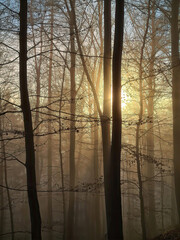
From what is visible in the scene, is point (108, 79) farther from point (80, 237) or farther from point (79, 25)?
point (80, 237)

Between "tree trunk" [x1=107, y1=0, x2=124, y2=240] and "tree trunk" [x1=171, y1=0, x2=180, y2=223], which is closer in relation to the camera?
"tree trunk" [x1=107, y1=0, x2=124, y2=240]

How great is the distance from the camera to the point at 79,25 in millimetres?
8359

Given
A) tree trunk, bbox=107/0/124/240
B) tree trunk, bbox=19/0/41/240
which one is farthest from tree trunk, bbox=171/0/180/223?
tree trunk, bbox=19/0/41/240

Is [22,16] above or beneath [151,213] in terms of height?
above

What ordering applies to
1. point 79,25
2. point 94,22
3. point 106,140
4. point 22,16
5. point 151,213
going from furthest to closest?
point 151,213 < point 94,22 < point 79,25 < point 106,140 < point 22,16

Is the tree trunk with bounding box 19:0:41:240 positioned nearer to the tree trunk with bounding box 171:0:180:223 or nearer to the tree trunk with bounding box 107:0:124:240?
the tree trunk with bounding box 107:0:124:240

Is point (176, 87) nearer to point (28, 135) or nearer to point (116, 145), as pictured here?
→ point (116, 145)

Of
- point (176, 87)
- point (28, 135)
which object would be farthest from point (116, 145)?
point (176, 87)

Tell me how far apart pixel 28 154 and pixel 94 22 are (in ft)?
22.9

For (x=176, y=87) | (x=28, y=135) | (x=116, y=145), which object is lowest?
(x=116, y=145)

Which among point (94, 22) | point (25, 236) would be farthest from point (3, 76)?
point (25, 236)

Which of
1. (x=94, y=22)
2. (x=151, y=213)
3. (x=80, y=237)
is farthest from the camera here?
(x=80, y=237)

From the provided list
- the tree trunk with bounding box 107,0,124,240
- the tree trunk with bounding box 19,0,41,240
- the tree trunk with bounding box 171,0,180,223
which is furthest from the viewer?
the tree trunk with bounding box 171,0,180,223

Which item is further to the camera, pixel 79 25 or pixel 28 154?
pixel 79 25
